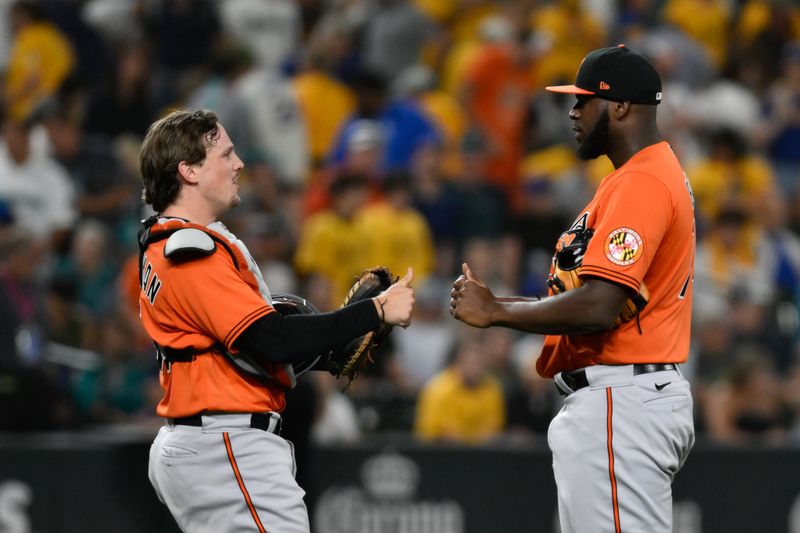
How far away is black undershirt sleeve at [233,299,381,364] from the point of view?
4.38 m

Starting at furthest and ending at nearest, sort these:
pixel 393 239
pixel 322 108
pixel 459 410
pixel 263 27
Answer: pixel 263 27
pixel 322 108
pixel 393 239
pixel 459 410

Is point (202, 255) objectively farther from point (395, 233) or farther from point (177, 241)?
point (395, 233)

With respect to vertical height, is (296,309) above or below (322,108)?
below

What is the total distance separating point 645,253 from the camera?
4473mm

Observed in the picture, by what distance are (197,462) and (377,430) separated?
507 centimetres

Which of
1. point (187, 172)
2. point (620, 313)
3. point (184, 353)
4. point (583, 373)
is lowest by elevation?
point (583, 373)

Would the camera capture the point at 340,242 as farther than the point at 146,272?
Yes

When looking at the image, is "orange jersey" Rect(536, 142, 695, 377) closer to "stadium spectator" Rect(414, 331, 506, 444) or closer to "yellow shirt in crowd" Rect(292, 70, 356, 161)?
"stadium spectator" Rect(414, 331, 506, 444)

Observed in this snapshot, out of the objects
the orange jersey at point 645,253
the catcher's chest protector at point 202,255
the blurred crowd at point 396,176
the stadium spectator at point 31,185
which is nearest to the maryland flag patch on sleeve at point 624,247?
the orange jersey at point 645,253

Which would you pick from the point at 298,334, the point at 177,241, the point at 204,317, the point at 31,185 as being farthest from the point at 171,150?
the point at 31,185

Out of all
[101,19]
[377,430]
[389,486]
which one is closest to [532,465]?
[389,486]

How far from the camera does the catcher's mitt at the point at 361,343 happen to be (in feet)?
15.6

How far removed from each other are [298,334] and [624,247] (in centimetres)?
109

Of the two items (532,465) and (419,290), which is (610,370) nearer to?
(532,465)
